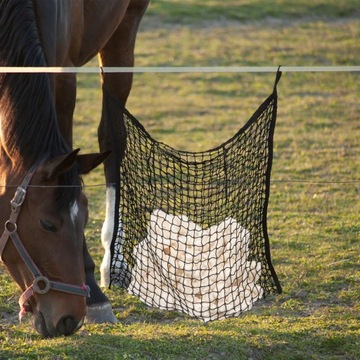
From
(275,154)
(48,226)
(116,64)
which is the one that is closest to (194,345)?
(48,226)

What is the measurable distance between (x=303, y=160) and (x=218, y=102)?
2.53 metres

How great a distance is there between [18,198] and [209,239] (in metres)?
1.31

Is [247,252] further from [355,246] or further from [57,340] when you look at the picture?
[355,246]

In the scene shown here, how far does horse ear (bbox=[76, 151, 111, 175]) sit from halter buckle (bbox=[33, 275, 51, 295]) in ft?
1.56

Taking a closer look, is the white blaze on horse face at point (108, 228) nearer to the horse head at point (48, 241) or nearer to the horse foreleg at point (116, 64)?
the horse foreleg at point (116, 64)

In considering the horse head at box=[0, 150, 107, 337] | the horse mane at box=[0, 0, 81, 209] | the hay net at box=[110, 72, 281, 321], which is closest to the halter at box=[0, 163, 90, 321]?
the horse head at box=[0, 150, 107, 337]

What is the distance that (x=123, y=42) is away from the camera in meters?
6.25

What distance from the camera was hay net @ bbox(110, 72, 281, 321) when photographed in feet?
14.8

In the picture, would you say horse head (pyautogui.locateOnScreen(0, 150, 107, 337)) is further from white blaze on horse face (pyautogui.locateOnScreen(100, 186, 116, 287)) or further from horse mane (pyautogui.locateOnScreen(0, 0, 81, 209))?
white blaze on horse face (pyautogui.locateOnScreen(100, 186, 116, 287))

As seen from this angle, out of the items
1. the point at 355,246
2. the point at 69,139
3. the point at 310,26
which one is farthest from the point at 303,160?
the point at 310,26

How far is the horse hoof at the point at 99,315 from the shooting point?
4680 millimetres

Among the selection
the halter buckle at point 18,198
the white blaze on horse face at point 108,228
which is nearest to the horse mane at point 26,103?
the halter buckle at point 18,198

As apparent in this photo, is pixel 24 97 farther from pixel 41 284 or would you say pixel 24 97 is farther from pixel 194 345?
pixel 194 345

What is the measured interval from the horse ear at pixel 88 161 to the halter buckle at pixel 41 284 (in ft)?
1.56
